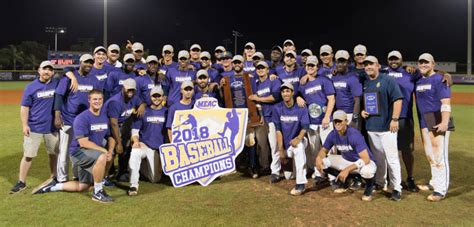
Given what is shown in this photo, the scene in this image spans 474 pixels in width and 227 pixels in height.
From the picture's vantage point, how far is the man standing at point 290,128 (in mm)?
6109

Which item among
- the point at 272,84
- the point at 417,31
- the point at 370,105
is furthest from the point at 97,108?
the point at 417,31

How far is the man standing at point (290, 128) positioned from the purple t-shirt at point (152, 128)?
1.90 meters

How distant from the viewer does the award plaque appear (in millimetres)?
5664

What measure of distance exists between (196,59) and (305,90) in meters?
2.62

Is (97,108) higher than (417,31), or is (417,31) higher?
(417,31)

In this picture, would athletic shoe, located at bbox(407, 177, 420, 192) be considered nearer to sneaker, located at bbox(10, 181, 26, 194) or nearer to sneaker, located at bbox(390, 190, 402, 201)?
sneaker, located at bbox(390, 190, 402, 201)

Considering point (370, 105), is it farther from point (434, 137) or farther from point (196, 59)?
point (196, 59)

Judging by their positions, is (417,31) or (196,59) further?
(417,31)

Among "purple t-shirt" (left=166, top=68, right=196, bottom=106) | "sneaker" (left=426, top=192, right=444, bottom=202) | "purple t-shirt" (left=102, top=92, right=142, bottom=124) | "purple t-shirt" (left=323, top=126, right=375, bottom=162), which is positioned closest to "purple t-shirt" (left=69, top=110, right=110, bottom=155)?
"purple t-shirt" (left=102, top=92, right=142, bottom=124)

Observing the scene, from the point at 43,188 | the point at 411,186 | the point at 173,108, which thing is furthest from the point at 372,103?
the point at 43,188

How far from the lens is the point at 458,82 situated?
34.2 m

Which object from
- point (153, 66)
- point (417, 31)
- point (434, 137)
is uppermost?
point (417, 31)

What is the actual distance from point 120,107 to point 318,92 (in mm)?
3127

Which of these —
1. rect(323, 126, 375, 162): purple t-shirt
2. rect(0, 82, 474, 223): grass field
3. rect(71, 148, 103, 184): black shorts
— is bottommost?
rect(0, 82, 474, 223): grass field
